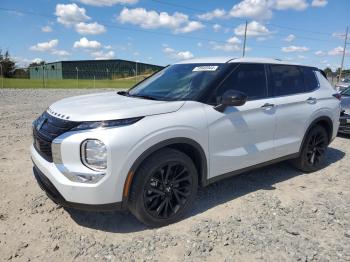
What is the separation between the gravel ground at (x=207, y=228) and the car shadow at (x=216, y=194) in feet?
0.04

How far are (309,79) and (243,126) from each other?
201 cm

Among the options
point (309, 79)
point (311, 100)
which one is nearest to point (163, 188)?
point (311, 100)

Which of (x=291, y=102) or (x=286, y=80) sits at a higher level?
(x=286, y=80)

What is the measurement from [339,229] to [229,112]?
1759 mm

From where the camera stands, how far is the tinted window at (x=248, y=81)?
4163 mm

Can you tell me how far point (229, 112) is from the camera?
13.1 feet

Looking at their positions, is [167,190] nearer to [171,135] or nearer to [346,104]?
[171,135]

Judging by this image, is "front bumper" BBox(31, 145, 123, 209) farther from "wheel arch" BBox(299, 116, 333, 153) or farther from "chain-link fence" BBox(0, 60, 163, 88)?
"chain-link fence" BBox(0, 60, 163, 88)

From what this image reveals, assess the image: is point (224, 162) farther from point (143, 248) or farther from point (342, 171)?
point (342, 171)

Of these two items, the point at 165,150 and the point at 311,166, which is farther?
the point at 311,166

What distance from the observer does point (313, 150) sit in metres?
5.59

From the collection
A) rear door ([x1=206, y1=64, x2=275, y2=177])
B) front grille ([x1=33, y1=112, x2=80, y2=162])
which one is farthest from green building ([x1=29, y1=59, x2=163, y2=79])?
front grille ([x1=33, y1=112, x2=80, y2=162])

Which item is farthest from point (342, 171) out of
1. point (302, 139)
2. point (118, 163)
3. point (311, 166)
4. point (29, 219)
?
point (29, 219)

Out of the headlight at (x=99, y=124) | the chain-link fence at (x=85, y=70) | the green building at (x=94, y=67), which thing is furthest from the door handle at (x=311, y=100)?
the green building at (x=94, y=67)
